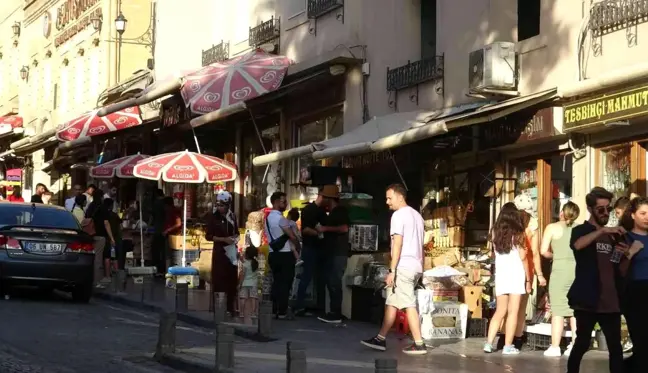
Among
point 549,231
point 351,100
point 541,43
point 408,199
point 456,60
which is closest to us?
point 549,231

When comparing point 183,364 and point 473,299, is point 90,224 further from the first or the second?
point 183,364

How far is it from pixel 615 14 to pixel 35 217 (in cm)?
1043

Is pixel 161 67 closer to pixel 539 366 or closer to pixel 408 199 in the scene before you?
pixel 408 199

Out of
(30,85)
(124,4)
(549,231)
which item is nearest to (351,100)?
(549,231)

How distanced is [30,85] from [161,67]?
19.2 m

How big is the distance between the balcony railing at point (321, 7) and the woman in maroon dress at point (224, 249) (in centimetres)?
568

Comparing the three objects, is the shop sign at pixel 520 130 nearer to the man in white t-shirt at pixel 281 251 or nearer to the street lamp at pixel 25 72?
the man in white t-shirt at pixel 281 251

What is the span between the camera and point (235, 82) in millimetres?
21734

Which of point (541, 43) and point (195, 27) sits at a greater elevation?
point (195, 27)

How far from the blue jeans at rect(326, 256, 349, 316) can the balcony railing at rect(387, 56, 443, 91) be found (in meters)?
3.44

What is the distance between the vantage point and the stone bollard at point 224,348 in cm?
1130

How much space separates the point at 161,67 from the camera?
3153cm

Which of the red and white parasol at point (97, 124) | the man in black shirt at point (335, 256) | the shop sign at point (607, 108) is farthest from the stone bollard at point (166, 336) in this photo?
the red and white parasol at point (97, 124)

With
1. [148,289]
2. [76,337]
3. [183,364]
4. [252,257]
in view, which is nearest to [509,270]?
[183,364]
